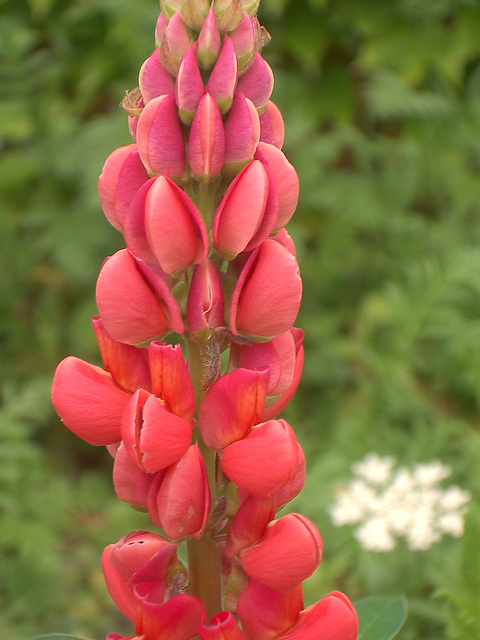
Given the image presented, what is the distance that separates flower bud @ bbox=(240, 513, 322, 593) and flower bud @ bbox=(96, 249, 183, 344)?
0.19 m

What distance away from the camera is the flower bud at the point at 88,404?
62cm

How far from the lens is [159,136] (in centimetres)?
61

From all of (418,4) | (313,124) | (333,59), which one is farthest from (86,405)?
(333,59)

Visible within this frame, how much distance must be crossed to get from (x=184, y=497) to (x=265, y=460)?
0.24 feet

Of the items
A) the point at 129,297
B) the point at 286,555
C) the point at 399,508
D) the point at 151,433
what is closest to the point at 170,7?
the point at 129,297

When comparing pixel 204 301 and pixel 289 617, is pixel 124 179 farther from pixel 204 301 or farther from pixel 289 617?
pixel 289 617

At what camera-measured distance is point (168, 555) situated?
0.64 metres

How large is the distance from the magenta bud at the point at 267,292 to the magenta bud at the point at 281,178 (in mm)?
44

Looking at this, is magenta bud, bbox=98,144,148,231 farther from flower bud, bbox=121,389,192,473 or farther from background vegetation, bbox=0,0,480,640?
background vegetation, bbox=0,0,480,640

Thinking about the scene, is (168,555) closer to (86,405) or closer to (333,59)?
(86,405)

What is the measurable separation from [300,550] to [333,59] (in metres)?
2.81

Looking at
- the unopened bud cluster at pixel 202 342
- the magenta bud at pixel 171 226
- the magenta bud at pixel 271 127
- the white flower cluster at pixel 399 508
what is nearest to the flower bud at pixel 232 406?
the unopened bud cluster at pixel 202 342

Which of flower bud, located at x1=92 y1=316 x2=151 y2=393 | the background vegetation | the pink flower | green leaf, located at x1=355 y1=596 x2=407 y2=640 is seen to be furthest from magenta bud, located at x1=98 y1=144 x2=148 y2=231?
the background vegetation

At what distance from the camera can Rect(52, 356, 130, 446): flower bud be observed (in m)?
0.62
